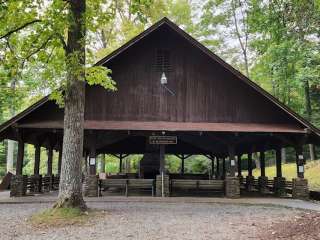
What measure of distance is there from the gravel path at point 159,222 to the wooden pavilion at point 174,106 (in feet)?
10.8

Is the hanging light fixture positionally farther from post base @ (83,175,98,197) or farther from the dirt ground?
the dirt ground

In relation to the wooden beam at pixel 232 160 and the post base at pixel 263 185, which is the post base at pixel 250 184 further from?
the wooden beam at pixel 232 160

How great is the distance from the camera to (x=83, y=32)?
11.0 metres

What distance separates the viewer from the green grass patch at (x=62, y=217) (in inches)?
372

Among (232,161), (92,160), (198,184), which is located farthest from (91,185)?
(232,161)

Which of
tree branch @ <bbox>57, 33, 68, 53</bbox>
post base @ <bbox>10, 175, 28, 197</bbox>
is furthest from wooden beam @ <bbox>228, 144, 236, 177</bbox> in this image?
post base @ <bbox>10, 175, 28, 197</bbox>

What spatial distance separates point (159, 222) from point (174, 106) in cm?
737

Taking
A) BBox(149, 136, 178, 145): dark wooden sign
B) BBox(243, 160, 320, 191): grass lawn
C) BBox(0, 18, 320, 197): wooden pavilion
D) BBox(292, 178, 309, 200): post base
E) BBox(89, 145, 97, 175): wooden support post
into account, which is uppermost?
BBox(0, 18, 320, 197): wooden pavilion

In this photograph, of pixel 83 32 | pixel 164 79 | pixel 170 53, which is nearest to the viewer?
pixel 83 32

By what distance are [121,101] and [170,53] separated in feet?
9.76

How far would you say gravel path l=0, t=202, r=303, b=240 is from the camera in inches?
319

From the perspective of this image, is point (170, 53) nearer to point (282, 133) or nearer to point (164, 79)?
point (164, 79)

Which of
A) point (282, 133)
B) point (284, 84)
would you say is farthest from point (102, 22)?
point (284, 84)

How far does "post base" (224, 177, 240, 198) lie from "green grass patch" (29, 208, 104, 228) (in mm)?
6716
